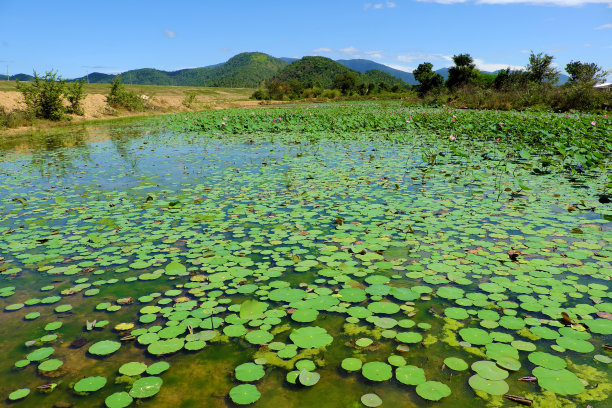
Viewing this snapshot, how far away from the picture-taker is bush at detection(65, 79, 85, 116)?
66.0ft

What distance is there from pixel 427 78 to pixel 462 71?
215 inches

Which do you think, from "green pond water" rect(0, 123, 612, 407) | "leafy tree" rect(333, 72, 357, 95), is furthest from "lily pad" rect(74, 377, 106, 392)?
"leafy tree" rect(333, 72, 357, 95)

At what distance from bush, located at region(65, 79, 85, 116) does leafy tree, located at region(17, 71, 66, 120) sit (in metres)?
1.74

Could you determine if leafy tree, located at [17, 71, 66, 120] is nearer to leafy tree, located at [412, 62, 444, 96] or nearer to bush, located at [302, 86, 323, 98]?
leafy tree, located at [412, 62, 444, 96]

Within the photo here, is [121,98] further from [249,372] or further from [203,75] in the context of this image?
[203,75]

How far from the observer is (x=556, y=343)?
6.00 feet

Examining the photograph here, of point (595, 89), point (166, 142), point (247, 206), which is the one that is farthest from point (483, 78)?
point (247, 206)

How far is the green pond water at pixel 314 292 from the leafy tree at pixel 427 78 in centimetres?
3522

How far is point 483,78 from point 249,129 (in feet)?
108

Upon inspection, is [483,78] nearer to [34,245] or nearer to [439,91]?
[439,91]

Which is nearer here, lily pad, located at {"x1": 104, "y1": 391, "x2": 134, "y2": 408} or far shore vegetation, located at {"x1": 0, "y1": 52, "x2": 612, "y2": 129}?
lily pad, located at {"x1": 104, "y1": 391, "x2": 134, "y2": 408}

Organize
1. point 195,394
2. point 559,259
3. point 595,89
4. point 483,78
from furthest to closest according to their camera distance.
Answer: point 483,78, point 595,89, point 559,259, point 195,394

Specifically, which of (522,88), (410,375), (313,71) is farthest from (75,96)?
(313,71)

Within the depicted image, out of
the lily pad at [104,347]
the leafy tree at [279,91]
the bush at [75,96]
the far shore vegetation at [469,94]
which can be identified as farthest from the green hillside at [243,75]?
the lily pad at [104,347]
